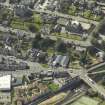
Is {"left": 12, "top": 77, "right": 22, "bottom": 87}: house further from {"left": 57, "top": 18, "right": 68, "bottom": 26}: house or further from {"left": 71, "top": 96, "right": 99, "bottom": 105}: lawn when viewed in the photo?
{"left": 57, "top": 18, "right": 68, "bottom": 26}: house

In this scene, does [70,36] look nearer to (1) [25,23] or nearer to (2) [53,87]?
(1) [25,23]

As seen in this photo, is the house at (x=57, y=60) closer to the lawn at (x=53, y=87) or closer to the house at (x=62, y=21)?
the lawn at (x=53, y=87)

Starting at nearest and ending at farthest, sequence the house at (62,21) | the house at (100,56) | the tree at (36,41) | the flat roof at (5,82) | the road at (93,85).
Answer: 1. the road at (93,85)
2. the flat roof at (5,82)
3. the house at (100,56)
4. the tree at (36,41)
5. the house at (62,21)

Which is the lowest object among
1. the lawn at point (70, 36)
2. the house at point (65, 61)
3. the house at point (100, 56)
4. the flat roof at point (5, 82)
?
the flat roof at point (5, 82)

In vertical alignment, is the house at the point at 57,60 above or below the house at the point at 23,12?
below

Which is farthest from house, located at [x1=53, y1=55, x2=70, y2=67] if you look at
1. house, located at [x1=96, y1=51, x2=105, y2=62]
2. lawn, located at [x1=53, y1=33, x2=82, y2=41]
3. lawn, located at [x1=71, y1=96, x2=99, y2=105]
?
lawn, located at [x1=71, y1=96, x2=99, y2=105]

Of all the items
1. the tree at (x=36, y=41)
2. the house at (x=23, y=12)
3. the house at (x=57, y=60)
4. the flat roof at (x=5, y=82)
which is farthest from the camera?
the house at (x=23, y=12)

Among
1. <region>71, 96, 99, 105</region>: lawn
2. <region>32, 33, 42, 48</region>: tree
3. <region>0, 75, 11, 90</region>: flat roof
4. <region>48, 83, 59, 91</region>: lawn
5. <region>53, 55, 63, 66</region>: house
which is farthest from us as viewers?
<region>32, 33, 42, 48</region>: tree

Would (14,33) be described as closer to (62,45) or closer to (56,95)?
(62,45)

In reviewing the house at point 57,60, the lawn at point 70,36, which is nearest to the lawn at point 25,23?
the lawn at point 70,36
